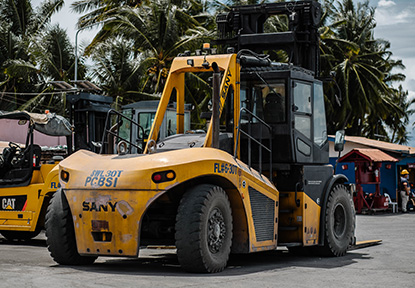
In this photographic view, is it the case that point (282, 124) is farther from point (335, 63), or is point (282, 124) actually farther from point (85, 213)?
point (335, 63)

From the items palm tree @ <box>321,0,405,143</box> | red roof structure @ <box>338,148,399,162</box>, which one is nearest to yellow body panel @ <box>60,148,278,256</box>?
red roof structure @ <box>338,148,399,162</box>

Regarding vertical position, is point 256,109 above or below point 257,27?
below

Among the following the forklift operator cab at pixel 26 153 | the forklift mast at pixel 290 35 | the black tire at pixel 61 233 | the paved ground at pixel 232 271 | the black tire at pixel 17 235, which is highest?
the forklift mast at pixel 290 35

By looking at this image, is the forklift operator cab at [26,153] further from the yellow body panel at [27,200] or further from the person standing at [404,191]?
the person standing at [404,191]

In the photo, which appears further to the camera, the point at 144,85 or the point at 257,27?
the point at 144,85

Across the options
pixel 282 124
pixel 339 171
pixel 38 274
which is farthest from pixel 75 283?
pixel 339 171

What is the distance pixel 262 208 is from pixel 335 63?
44483mm

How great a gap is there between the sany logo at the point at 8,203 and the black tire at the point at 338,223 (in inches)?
258

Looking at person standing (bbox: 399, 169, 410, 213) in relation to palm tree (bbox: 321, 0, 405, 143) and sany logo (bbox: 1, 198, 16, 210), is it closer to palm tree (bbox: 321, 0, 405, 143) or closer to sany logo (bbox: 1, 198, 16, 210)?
palm tree (bbox: 321, 0, 405, 143)

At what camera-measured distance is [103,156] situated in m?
10.1

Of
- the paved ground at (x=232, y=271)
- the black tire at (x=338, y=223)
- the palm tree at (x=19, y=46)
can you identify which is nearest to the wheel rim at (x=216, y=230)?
the paved ground at (x=232, y=271)

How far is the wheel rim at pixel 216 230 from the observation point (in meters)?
9.34

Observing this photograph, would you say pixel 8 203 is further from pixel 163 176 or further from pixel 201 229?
pixel 201 229

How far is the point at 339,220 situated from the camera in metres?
12.9
